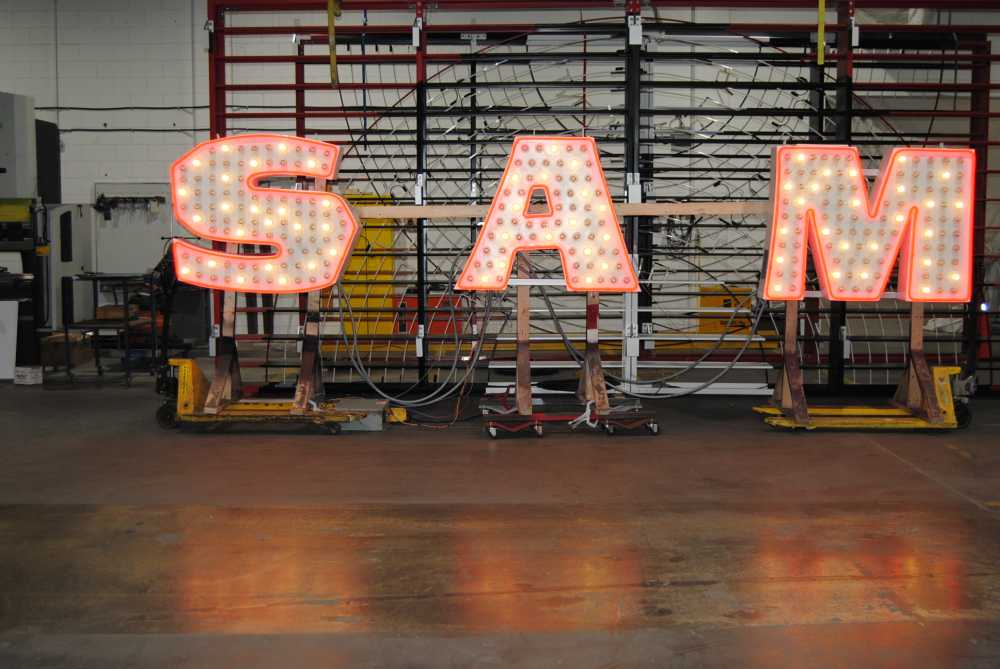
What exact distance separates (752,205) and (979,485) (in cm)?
226

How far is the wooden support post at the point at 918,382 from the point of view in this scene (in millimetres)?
6145

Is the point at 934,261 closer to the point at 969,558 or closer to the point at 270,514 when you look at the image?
the point at 969,558

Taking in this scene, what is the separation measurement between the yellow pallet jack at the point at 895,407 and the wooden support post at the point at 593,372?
1.13m

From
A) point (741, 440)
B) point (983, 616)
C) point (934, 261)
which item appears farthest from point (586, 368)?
point (983, 616)

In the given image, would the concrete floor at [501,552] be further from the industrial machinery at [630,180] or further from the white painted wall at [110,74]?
the white painted wall at [110,74]

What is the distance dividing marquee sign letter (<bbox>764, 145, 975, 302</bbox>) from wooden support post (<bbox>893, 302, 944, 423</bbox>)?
389mm

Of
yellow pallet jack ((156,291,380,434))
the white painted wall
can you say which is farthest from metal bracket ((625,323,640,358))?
the white painted wall

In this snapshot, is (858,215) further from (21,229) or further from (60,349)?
(60,349)

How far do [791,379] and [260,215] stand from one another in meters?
3.69

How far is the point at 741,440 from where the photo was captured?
5.92 meters

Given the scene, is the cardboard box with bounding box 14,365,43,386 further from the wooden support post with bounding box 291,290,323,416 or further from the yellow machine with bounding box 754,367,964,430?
the yellow machine with bounding box 754,367,964,430

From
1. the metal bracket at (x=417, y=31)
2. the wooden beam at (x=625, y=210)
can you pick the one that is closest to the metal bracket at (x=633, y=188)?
the wooden beam at (x=625, y=210)

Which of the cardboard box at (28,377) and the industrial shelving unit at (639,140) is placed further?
the cardboard box at (28,377)

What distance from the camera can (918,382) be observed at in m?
6.31
